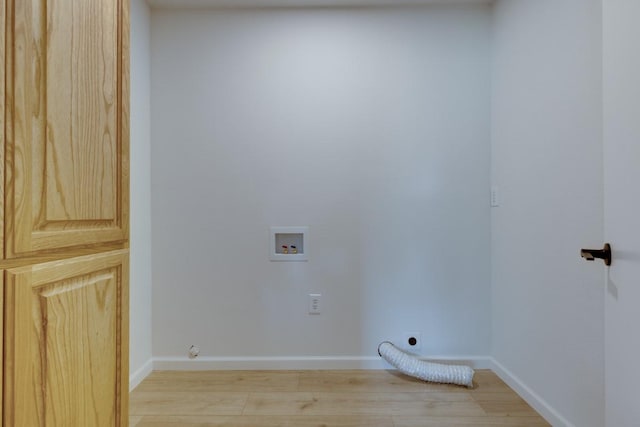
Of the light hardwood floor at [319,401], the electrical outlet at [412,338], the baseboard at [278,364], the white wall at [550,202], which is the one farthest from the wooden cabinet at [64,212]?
the white wall at [550,202]

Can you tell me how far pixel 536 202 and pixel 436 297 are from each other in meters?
0.82

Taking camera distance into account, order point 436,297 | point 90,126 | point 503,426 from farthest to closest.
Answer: point 436,297, point 503,426, point 90,126

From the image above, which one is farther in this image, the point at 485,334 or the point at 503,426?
the point at 485,334

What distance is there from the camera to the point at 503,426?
61.9 inches

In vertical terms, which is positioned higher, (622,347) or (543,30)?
(543,30)

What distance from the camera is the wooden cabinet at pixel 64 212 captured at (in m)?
0.67

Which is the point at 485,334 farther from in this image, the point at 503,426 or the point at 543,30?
the point at 543,30

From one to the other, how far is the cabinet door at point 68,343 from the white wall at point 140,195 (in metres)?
1.01

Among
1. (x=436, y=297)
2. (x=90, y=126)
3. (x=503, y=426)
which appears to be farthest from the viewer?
(x=436, y=297)

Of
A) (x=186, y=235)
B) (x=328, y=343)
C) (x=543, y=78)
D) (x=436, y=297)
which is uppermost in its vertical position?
(x=543, y=78)

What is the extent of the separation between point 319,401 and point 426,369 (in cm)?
67

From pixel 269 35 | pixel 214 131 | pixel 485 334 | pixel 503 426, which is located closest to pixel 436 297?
pixel 485 334

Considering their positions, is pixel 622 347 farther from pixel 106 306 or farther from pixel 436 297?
pixel 106 306

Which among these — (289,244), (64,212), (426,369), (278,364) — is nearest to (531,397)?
(426,369)
